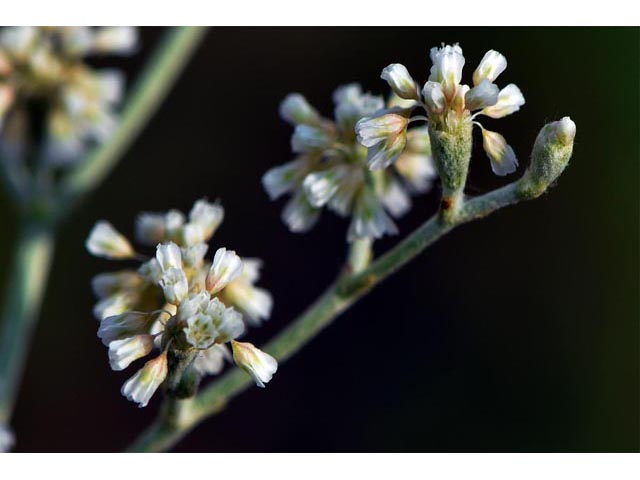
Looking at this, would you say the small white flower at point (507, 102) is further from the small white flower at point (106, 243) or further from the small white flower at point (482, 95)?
the small white flower at point (106, 243)

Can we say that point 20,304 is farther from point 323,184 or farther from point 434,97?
point 434,97

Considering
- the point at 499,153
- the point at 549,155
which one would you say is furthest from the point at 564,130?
the point at 499,153

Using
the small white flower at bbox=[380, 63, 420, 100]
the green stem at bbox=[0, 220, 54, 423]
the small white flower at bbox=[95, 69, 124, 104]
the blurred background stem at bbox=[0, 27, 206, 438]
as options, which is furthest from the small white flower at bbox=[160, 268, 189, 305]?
the small white flower at bbox=[95, 69, 124, 104]

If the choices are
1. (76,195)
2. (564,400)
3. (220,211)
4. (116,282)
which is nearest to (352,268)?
(220,211)

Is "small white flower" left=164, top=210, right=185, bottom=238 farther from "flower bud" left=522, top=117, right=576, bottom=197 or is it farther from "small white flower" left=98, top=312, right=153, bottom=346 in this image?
"flower bud" left=522, top=117, right=576, bottom=197

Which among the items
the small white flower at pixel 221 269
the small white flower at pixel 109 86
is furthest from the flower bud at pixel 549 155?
the small white flower at pixel 109 86
